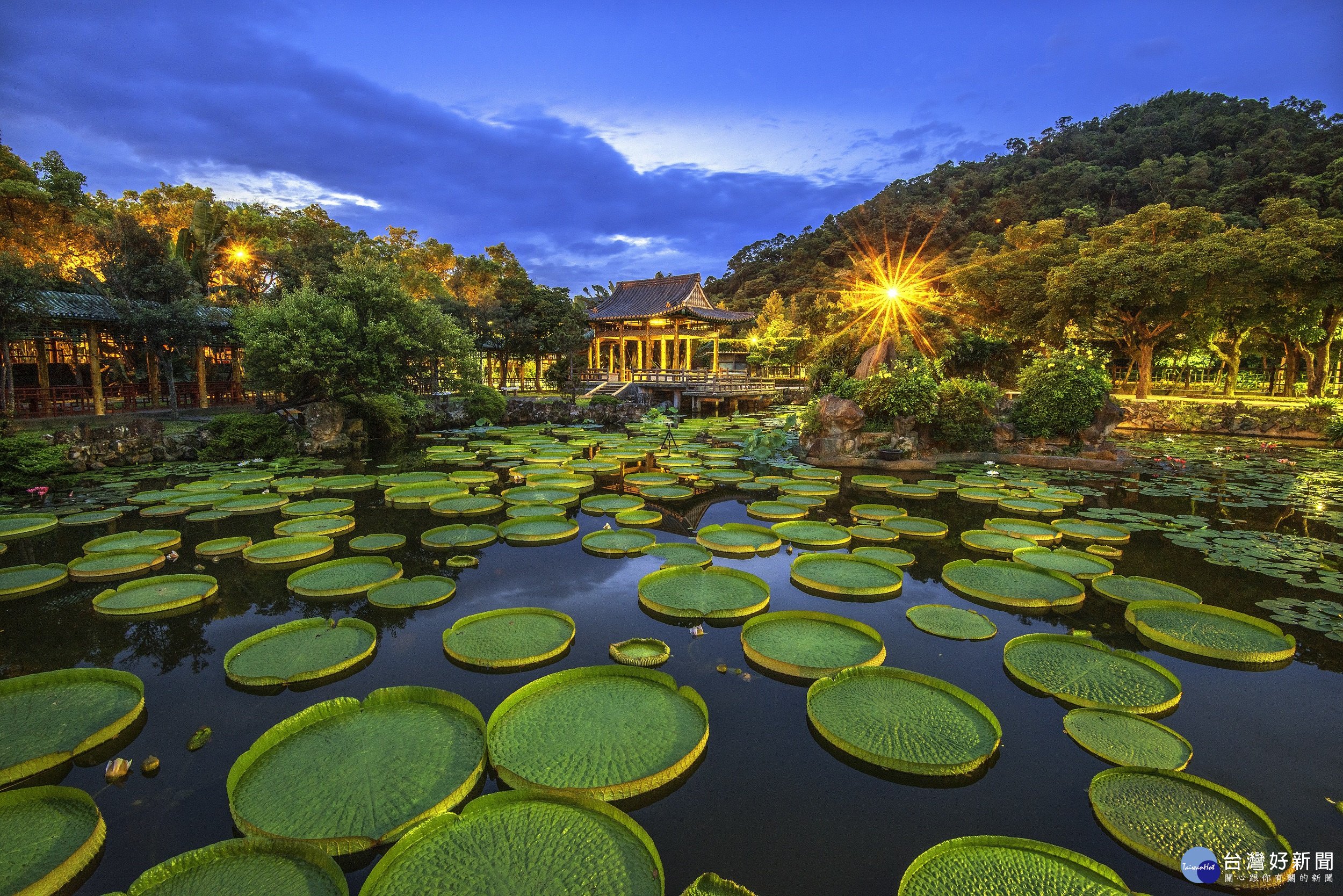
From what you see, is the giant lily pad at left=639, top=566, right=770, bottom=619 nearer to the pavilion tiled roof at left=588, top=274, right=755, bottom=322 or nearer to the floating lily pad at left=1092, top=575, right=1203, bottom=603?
the floating lily pad at left=1092, top=575, right=1203, bottom=603

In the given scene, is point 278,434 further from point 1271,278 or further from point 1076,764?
point 1271,278

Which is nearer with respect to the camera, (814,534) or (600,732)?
(600,732)

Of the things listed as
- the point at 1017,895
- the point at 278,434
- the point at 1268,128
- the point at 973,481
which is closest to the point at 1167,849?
the point at 1017,895

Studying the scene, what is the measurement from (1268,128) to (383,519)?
2858 inches

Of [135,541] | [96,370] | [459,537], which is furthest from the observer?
[96,370]

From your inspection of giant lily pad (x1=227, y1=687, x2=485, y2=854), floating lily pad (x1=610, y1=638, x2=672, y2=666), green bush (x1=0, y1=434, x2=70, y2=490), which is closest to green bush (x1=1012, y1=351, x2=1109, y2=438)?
floating lily pad (x1=610, y1=638, x2=672, y2=666)

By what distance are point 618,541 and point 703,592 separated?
1.94m

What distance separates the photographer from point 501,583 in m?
5.89

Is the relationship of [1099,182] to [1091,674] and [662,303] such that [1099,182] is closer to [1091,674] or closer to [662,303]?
[662,303]

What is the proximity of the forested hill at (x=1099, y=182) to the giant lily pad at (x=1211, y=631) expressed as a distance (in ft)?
107

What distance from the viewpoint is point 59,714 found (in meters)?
3.39

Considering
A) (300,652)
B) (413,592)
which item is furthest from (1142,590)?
(300,652)

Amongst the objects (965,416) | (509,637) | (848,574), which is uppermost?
(965,416)

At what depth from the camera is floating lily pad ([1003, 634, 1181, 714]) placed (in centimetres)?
363
